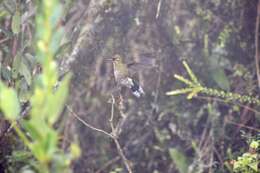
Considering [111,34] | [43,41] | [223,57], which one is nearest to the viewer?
[43,41]

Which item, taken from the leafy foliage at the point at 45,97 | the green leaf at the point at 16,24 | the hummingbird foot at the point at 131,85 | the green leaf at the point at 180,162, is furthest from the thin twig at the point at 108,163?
the leafy foliage at the point at 45,97

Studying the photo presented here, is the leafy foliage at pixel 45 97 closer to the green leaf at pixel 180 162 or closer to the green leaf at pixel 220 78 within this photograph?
the green leaf at pixel 180 162

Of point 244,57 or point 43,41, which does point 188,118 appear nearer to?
point 244,57

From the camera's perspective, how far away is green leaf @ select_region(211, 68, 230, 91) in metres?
2.92

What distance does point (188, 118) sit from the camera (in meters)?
3.23

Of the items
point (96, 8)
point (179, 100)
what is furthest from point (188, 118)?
point (96, 8)

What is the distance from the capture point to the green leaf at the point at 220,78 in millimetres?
2922

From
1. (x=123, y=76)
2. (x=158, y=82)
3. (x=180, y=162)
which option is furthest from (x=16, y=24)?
(x=158, y=82)

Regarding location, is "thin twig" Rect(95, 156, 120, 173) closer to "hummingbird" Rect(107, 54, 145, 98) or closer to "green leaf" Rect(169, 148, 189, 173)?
"green leaf" Rect(169, 148, 189, 173)

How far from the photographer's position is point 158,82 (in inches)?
126

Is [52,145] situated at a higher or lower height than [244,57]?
higher

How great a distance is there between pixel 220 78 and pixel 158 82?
1.30ft

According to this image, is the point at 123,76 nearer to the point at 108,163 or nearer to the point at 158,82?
the point at 158,82

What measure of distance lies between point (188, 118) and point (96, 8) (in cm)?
88
